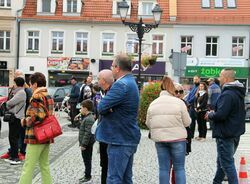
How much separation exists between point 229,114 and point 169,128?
1.03m

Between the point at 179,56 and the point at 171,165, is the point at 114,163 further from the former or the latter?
the point at 179,56

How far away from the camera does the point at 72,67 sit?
124 feet

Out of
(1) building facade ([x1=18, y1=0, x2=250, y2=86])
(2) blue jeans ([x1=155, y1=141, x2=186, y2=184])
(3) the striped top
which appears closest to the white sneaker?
(3) the striped top

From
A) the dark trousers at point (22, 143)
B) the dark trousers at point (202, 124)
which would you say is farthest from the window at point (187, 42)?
the dark trousers at point (22, 143)

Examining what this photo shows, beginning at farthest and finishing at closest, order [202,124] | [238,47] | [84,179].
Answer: [238,47] < [202,124] < [84,179]

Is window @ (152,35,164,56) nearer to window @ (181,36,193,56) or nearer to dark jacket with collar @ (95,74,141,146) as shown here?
window @ (181,36,193,56)

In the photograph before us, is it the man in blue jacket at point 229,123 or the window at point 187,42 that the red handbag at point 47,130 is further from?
the window at point 187,42

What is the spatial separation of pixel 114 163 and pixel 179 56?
464 inches

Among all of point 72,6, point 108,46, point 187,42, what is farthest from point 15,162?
point 72,6

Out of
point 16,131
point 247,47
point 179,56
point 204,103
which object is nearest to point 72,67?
point 247,47

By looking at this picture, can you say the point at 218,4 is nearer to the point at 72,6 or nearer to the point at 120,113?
the point at 72,6

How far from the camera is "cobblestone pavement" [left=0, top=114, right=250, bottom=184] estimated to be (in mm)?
8148

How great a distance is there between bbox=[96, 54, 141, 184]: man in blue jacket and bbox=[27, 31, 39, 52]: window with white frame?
3319cm

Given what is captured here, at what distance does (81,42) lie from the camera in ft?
125
